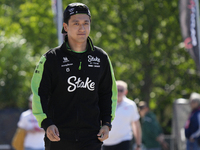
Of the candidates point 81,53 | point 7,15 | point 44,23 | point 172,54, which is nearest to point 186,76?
point 172,54

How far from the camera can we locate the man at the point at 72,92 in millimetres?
3414

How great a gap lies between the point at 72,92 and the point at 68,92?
0.03 meters

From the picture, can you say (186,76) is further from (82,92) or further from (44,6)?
(82,92)

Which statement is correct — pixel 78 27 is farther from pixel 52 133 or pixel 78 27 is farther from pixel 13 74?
pixel 13 74

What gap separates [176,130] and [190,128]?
3.19 metres

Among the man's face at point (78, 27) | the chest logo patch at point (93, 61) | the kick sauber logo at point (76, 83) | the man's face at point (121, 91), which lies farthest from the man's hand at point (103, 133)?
the man's face at point (121, 91)

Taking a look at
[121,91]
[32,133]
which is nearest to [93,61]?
[121,91]

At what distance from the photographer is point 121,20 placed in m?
20.0

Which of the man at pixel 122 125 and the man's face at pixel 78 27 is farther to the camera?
the man at pixel 122 125

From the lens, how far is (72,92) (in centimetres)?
345

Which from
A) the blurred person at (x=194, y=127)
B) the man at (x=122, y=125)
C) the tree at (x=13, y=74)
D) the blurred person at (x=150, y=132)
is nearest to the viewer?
the man at (x=122, y=125)

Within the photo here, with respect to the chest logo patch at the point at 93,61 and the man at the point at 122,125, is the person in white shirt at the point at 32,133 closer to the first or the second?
the man at the point at 122,125

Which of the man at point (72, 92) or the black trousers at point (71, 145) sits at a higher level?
the man at point (72, 92)

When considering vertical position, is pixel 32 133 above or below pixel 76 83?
below
